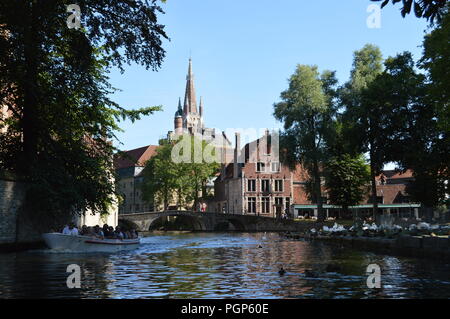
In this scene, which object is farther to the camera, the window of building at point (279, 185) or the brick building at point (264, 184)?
the window of building at point (279, 185)

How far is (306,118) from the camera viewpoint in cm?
4741

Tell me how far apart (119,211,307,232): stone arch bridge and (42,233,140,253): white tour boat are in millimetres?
32818

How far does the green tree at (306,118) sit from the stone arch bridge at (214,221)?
393 inches

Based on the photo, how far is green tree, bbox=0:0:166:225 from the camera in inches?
786

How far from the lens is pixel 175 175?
235 feet

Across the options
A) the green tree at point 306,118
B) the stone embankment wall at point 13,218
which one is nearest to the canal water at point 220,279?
the stone embankment wall at point 13,218

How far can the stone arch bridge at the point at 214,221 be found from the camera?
57406 millimetres

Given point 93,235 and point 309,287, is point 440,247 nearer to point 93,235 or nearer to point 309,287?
point 309,287

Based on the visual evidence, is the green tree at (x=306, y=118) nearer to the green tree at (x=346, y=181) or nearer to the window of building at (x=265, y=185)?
the green tree at (x=346, y=181)

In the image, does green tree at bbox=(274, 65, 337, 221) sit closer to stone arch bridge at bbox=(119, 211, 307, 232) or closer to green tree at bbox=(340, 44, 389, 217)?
green tree at bbox=(340, 44, 389, 217)
